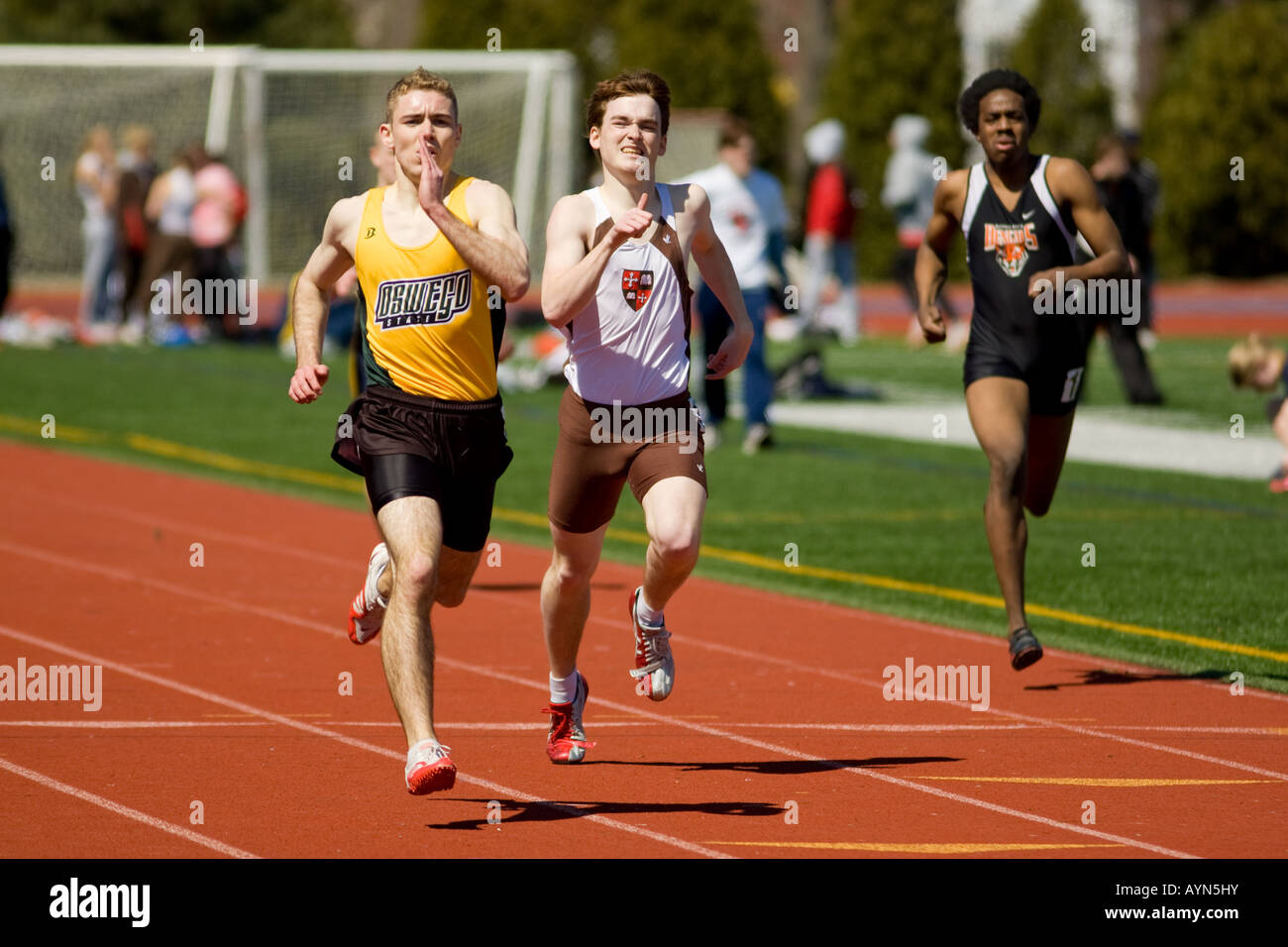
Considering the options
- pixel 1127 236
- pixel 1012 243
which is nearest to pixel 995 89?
pixel 1012 243

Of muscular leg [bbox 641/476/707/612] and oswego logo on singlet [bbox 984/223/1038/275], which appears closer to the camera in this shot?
muscular leg [bbox 641/476/707/612]

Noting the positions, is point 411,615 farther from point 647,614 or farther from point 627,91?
point 627,91

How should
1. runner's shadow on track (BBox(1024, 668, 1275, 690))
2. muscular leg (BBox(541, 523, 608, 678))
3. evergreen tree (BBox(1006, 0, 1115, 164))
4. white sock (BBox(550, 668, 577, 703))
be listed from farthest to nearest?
1. evergreen tree (BBox(1006, 0, 1115, 164))
2. runner's shadow on track (BBox(1024, 668, 1275, 690))
3. white sock (BBox(550, 668, 577, 703))
4. muscular leg (BBox(541, 523, 608, 678))

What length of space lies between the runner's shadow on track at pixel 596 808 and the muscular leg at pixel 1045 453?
2.87 metres

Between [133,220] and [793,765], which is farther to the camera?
[133,220]

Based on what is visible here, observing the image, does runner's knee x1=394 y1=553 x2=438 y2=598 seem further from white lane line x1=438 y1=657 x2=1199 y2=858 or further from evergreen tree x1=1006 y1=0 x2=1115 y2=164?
evergreen tree x1=1006 y1=0 x2=1115 y2=164

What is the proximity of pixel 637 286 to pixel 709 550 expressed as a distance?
551cm

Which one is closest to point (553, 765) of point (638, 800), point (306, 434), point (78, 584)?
point (638, 800)

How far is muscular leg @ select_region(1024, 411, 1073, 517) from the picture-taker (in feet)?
29.7

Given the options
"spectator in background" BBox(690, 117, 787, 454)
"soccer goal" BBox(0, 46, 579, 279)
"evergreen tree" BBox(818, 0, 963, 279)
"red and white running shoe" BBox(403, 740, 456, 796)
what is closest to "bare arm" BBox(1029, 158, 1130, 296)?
"red and white running shoe" BBox(403, 740, 456, 796)

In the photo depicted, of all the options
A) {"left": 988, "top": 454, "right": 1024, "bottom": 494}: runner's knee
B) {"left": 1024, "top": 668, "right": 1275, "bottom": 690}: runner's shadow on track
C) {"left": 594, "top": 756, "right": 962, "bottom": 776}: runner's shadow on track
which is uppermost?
{"left": 988, "top": 454, "right": 1024, "bottom": 494}: runner's knee

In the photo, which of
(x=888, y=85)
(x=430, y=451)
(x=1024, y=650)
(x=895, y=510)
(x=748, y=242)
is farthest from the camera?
(x=888, y=85)

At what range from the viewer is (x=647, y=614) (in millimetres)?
7246

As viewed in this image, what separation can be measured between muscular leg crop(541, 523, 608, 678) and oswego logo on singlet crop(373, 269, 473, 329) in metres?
0.84
